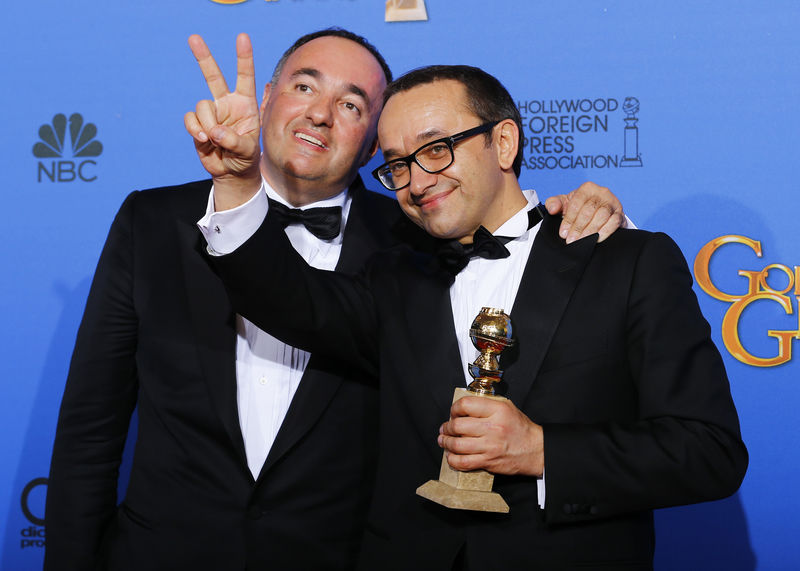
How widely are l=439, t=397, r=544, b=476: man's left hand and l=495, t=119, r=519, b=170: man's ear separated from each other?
0.70m

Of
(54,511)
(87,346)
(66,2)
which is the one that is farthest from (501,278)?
(66,2)

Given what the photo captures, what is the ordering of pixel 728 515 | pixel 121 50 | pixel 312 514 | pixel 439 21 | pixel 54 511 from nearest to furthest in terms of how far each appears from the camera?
pixel 312 514, pixel 54 511, pixel 728 515, pixel 439 21, pixel 121 50

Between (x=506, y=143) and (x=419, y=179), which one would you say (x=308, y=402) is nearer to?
(x=419, y=179)

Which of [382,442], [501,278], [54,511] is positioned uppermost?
[501,278]

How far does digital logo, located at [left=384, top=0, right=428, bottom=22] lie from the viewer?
307 cm

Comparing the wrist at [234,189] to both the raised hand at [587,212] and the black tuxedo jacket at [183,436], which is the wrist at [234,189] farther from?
the raised hand at [587,212]

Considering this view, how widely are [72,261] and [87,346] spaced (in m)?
1.16

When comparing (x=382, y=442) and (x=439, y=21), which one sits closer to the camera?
(x=382, y=442)

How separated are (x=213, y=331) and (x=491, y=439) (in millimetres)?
919

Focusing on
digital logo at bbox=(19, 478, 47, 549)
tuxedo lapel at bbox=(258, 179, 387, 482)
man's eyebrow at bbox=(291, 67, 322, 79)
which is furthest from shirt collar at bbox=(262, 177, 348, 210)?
digital logo at bbox=(19, 478, 47, 549)

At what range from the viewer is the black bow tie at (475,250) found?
1938 mm

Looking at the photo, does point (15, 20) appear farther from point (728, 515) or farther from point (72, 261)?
point (728, 515)

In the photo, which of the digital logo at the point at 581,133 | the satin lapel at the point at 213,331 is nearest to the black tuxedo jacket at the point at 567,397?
the satin lapel at the point at 213,331

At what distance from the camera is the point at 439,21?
3051 mm
